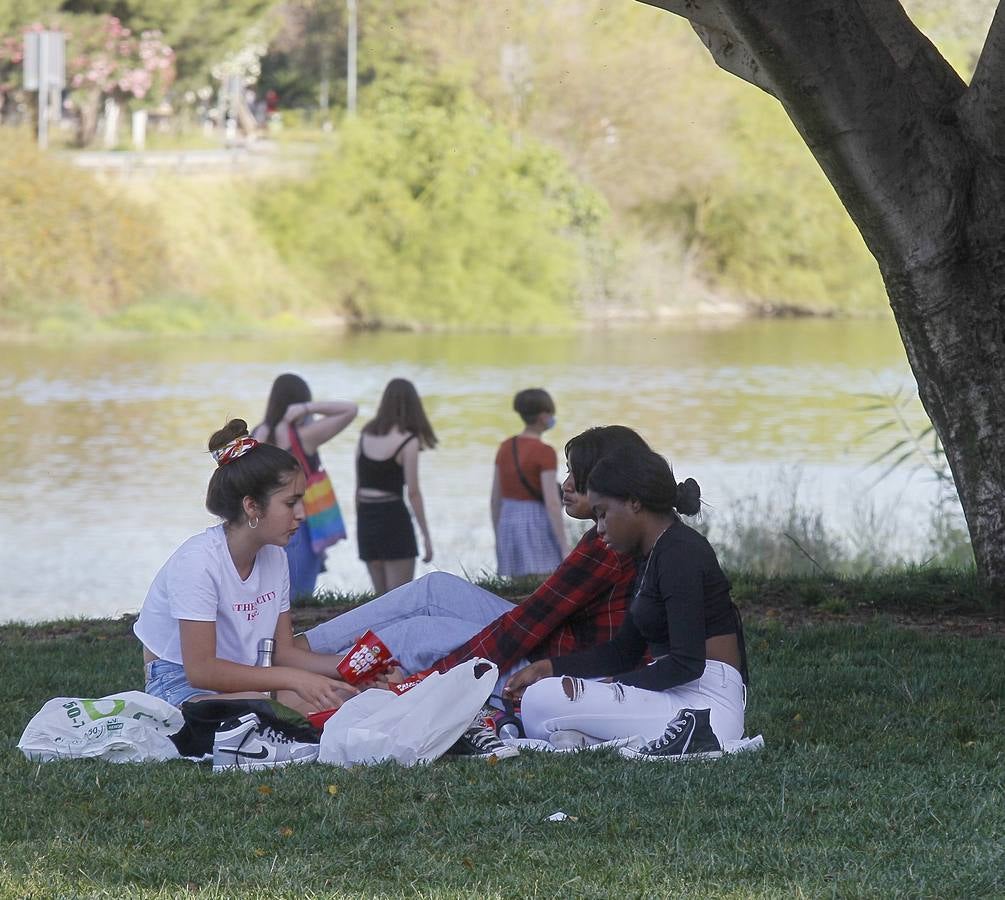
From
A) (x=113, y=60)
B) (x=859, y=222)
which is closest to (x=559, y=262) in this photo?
(x=113, y=60)

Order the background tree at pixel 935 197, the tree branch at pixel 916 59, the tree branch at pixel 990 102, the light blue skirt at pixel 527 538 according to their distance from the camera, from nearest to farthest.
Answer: the background tree at pixel 935 197 → the tree branch at pixel 990 102 → the tree branch at pixel 916 59 → the light blue skirt at pixel 527 538

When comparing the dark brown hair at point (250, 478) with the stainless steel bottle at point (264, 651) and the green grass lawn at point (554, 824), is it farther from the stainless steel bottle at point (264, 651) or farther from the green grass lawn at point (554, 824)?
the green grass lawn at point (554, 824)

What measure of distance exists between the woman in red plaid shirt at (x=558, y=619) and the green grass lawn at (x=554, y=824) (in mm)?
687

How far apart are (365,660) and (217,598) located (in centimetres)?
66

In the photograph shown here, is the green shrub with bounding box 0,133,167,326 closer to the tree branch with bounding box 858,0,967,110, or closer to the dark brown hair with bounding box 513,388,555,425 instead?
the dark brown hair with bounding box 513,388,555,425

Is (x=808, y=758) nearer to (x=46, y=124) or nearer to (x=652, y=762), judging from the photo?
(x=652, y=762)

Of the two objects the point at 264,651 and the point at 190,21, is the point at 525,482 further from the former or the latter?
the point at 190,21

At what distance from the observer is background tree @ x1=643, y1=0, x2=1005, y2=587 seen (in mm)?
7312

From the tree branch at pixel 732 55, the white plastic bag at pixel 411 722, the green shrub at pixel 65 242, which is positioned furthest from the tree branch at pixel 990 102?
the green shrub at pixel 65 242

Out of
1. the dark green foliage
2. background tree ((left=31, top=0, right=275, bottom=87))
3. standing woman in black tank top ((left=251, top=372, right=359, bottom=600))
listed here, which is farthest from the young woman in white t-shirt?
background tree ((left=31, top=0, right=275, bottom=87))

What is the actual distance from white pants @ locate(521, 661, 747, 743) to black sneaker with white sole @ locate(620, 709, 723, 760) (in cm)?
7

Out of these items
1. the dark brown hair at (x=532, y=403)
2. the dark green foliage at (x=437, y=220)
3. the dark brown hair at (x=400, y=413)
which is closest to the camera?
the dark brown hair at (x=532, y=403)

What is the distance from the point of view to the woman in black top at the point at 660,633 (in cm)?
528

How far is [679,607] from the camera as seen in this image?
17.3 feet
